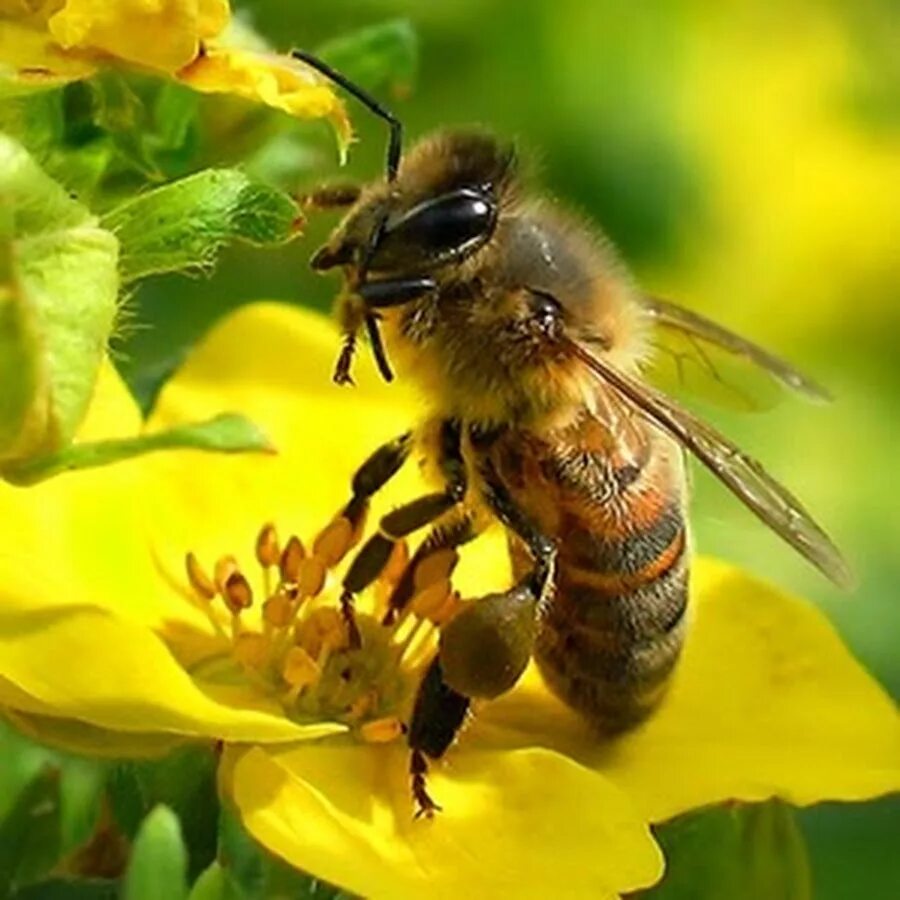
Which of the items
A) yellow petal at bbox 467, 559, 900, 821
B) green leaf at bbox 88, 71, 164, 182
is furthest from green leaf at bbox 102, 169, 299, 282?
yellow petal at bbox 467, 559, 900, 821

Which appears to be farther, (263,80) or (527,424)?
(527,424)

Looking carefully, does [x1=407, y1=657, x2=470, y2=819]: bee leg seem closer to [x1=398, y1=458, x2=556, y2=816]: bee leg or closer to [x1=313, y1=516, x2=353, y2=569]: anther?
[x1=398, y1=458, x2=556, y2=816]: bee leg

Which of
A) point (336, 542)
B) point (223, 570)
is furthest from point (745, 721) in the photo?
point (223, 570)

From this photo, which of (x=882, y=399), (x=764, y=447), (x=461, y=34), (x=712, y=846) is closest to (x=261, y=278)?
(x=461, y=34)

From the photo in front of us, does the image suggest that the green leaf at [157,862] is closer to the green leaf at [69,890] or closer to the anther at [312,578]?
the green leaf at [69,890]

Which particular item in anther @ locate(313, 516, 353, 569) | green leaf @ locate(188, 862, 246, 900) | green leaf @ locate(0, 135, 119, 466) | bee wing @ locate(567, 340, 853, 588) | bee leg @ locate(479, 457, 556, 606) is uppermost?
green leaf @ locate(0, 135, 119, 466)

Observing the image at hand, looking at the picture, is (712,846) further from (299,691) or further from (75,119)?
(75,119)

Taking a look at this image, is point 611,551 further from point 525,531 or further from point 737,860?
point 737,860
